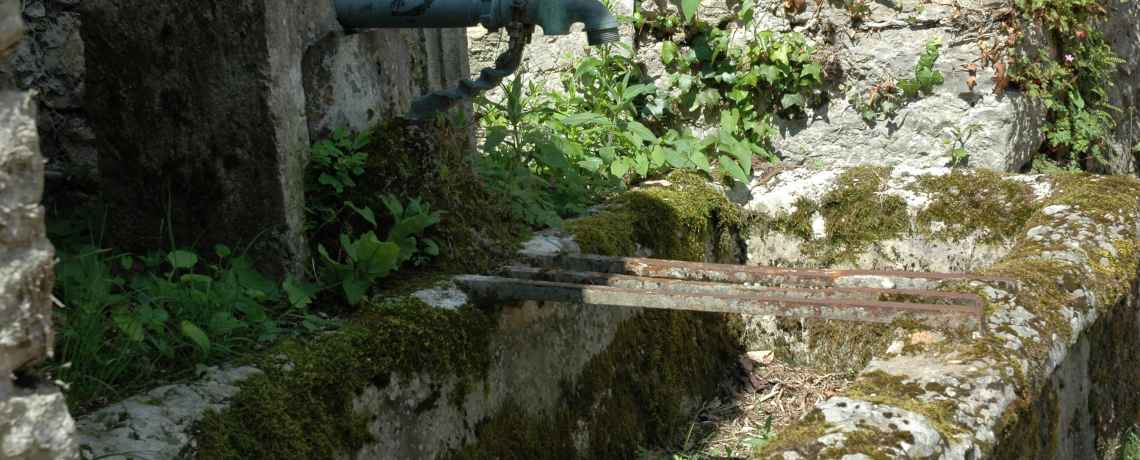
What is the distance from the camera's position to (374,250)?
230 centimetres

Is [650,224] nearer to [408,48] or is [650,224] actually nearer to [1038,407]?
[408,48]

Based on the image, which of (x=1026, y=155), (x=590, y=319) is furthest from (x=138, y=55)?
(x=1026, y=155)

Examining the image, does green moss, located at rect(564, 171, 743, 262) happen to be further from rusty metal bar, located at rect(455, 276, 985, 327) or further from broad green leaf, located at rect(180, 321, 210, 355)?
broad green leaf, located at rect(180, 321, 210, 355)

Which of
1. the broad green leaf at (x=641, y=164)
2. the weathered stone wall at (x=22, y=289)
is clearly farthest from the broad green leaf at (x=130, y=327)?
the broad green leaf at (x=641, y=164)

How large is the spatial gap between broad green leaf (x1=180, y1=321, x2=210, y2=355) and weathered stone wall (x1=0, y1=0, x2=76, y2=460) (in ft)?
2.92

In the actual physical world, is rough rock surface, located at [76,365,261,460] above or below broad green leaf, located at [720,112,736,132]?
below

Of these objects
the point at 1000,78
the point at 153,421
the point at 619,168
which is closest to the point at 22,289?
the point at 153,421

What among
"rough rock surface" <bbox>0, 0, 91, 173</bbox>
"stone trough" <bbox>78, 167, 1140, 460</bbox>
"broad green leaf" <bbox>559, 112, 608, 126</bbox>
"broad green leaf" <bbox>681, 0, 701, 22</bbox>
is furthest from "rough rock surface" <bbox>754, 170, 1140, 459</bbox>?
"rough rock surface" <bbox>0, 0, 91, 173</bbox>

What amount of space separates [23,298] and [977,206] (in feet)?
12.2

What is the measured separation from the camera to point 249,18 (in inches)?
86.8

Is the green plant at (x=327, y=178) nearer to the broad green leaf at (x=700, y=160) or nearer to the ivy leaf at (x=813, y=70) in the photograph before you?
the broad green leaf at (x=700, y=160)

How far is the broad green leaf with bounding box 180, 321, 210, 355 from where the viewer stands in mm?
1843

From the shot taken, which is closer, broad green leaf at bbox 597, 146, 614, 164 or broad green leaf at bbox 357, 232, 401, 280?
broad green leaf at bbox 357, 232, 401, 280

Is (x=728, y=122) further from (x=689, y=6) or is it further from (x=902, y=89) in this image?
(x=902, y=89)
